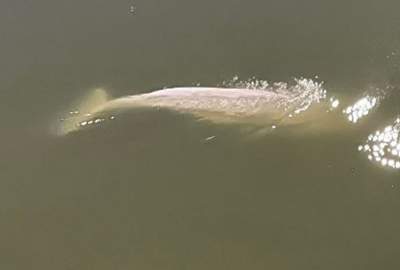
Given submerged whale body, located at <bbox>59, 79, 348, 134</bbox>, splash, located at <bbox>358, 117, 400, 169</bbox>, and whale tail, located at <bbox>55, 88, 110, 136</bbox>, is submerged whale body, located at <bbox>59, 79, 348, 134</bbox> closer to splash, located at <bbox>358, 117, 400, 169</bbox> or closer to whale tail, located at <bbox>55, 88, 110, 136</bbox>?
whale tail, located at <bbox>55, 88, 110, 136</bbox>

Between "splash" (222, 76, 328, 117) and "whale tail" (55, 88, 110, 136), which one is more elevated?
"whale tail" (55, 88, 110, 136)

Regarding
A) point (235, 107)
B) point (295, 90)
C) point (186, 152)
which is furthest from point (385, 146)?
point (186, 152)

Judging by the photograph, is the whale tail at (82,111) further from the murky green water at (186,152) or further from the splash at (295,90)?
the splash at (295,90)

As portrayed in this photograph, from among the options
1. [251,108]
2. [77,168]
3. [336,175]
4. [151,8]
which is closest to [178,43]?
[151,8]

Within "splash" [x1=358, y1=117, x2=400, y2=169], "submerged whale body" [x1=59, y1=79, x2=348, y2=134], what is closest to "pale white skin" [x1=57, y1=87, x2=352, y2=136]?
"submerged whale body" [x1=59, y1=79, x2=348, y2=134]

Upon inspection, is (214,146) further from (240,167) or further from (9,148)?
(9,148)

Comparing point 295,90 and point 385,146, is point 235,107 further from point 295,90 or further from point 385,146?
point 385,146
